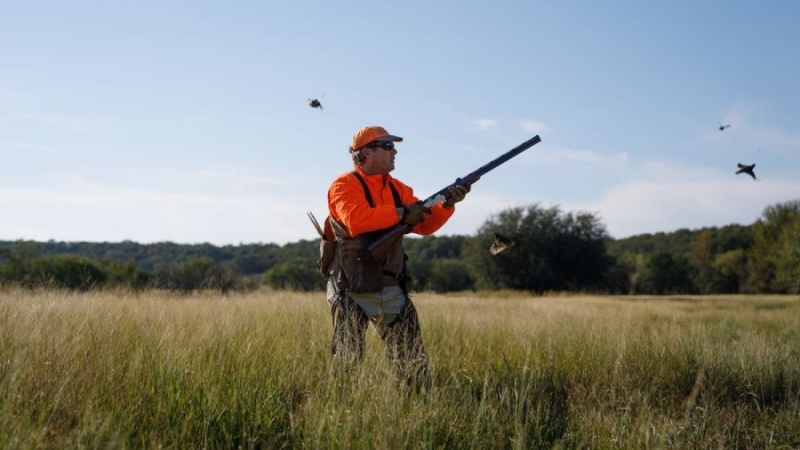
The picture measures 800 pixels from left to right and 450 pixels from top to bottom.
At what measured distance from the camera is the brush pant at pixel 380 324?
490cm

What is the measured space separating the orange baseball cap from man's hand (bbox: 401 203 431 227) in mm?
590

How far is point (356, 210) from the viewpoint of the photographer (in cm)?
490

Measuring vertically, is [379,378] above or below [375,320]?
below

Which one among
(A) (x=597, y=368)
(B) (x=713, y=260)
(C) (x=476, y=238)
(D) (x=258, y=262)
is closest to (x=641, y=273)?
(B) (x=713, y=260)

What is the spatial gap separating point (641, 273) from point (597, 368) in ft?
300

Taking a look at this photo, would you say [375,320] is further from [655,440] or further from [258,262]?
[258,262]

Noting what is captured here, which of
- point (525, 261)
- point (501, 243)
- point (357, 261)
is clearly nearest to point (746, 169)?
point (501, 243)

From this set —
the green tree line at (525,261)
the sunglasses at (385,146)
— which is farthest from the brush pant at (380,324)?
the green tree line at (525,261)

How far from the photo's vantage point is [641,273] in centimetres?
9150

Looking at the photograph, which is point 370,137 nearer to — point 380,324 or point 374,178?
point 374,178

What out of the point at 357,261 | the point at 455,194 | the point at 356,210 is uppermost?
the point at 455,194

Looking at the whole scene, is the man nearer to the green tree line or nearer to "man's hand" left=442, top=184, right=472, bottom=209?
"man's hand" left=442, top=184, right=472, bottom=209

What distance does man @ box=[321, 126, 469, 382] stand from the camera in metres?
4.93

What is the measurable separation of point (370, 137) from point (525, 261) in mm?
45156
